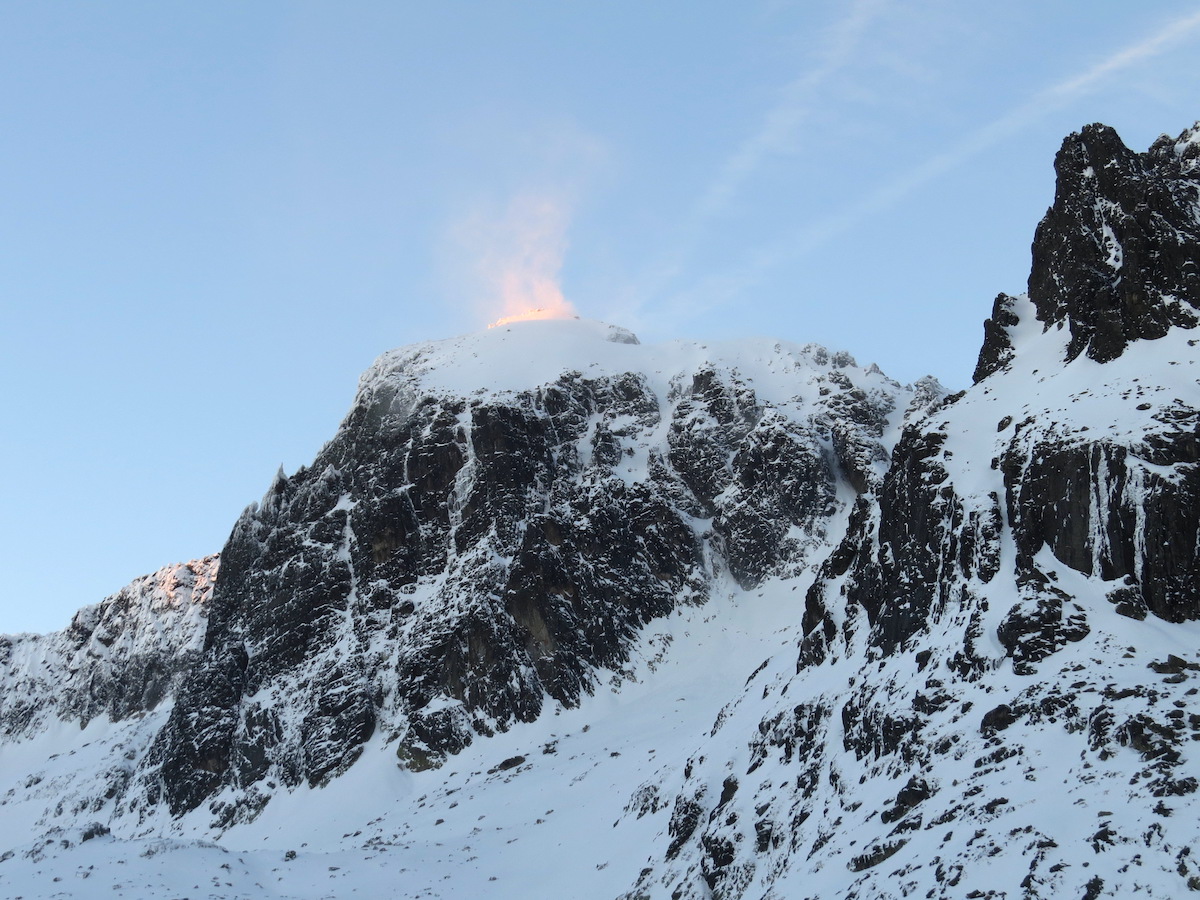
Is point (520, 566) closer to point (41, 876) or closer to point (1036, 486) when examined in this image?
point (41, 876)

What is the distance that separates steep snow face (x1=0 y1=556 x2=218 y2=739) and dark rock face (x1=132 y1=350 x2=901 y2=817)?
22203 mm

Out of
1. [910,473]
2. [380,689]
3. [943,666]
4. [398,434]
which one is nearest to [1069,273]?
[910,473]

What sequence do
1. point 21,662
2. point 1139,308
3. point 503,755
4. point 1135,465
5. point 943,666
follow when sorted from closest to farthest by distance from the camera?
1. point 1135,465
2. point 943,666
3. point 1139,308
4. point 503,755
5. point 21,662

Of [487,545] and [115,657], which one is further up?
[115,657]

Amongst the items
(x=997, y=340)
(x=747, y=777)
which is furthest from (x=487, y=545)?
(x=997, y=340)

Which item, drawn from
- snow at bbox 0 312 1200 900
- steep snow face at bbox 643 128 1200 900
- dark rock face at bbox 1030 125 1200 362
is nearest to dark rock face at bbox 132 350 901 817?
snow at bbox 0 312 1200 900

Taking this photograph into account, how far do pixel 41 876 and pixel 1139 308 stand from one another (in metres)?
52.8

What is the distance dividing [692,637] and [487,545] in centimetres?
2101

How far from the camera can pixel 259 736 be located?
293 ft

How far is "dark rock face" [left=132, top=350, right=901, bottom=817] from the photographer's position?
86000 millimetres

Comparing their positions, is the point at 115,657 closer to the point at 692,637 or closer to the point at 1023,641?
the point at 692,637

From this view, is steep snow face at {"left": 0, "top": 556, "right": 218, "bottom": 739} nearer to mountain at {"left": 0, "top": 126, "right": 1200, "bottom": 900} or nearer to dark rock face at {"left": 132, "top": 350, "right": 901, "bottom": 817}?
mountain at {"left": 0, "top": 126, "right": 1200, "bottom": 900}

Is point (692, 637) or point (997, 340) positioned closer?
point (997, 340)

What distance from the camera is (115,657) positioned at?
426 feet
